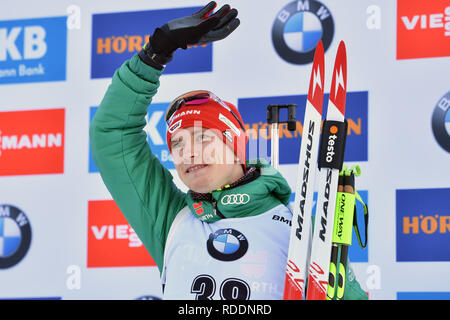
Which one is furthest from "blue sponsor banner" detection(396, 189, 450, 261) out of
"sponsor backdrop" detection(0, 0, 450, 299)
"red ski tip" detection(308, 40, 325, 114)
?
"red ski tip" detection(308, 40, 325, 114)

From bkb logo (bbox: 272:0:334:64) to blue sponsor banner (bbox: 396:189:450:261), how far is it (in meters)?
0.77

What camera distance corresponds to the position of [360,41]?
316cm

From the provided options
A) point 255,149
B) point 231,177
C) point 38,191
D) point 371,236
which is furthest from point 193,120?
point 38,191

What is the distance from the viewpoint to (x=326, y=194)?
78.7 inches

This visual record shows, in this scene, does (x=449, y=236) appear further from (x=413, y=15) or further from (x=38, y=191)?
(x=38, y=191)

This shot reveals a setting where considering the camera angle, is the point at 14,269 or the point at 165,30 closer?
the point at 165,30

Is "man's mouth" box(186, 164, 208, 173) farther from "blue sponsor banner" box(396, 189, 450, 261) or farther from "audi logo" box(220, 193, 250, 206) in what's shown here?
"blue sponsor banner" box(396, 189, 450, 261)

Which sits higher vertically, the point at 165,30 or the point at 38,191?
the point at 165,30

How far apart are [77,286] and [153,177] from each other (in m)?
1.52

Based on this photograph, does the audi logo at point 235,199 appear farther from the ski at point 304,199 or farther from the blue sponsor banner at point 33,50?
the blue sponsor banner at point 33,50

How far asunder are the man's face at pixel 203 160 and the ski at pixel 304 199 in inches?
7.8

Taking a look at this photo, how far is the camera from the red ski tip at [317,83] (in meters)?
2.07

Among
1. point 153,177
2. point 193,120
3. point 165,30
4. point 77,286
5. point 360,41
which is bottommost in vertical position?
point 77,286

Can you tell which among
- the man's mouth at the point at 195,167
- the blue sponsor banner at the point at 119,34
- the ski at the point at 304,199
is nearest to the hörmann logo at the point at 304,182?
the ski at the point at 304,199
